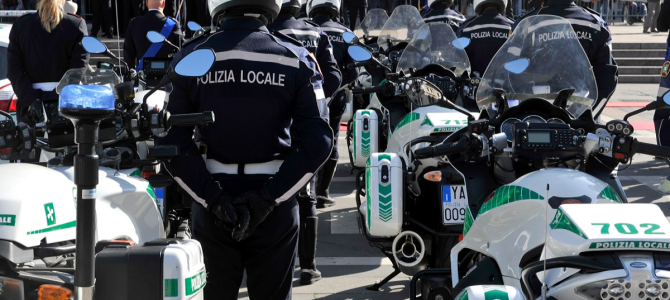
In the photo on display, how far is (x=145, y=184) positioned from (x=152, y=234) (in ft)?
0.72

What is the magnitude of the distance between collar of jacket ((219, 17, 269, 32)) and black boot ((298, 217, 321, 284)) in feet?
6.58

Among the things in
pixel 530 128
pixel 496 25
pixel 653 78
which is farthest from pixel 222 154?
pixel 653 78

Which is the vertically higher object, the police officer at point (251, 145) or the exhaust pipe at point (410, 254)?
the police officer at point (251, 145)

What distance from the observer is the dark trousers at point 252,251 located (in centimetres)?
355

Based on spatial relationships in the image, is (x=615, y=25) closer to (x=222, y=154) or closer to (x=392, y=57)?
(x=392, y=57)

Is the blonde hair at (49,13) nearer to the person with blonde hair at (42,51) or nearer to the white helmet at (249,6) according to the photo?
the person with blonde hair at (42,51)

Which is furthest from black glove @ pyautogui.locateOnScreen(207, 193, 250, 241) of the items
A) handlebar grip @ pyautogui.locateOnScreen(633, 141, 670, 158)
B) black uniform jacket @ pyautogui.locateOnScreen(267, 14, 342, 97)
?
black uniform jacket @ pyautogui.locateOnScreen(267, 14, 342, 97)

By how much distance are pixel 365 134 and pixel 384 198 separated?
8.85 feet

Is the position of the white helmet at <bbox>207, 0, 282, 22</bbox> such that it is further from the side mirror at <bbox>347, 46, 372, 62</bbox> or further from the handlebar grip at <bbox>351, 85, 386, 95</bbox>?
the handlebar grip at <bbox>351, 85, 386, 95</bbox>

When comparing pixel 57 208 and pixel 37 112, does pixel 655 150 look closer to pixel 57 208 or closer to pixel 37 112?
pixel 57 208

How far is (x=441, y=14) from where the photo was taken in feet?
37.9

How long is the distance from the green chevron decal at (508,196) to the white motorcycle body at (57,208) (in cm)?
145

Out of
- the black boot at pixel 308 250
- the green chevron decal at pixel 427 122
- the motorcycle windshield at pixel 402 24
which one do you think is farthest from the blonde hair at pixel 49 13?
the motorcycle windshield at pixel 402 24

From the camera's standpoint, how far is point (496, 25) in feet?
28.0
